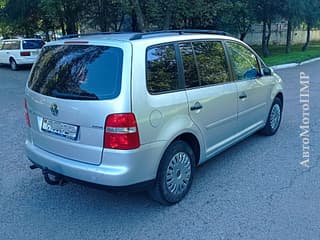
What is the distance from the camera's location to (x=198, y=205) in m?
3.41

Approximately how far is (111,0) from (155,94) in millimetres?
14756

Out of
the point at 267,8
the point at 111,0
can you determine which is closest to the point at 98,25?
the point at 111,0

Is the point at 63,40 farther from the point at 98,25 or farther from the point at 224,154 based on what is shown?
the point at 98,25

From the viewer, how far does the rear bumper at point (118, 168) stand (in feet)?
9.37

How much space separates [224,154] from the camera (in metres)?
4.77

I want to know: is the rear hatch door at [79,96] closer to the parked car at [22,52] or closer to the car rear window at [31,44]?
the parked car at [22,52]

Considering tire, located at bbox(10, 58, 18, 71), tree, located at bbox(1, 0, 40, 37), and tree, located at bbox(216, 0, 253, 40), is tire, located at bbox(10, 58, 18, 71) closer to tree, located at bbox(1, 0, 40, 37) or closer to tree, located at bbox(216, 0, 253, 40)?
tree, located at bbox(1, 0, 40, 37)

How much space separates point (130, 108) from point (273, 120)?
3.45m

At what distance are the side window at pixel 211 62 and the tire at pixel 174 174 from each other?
792mm

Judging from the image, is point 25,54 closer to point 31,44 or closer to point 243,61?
point 31,44

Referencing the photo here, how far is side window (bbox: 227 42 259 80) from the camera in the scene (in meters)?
4.27

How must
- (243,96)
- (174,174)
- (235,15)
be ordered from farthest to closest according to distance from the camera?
(235,15) → (243,96) → (174,174)

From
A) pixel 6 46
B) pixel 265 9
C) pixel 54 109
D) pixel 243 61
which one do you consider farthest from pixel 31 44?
pixel 54 109

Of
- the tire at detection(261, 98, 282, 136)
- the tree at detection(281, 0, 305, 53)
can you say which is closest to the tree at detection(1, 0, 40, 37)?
the tree at detection(281, 0, 305, 53)
